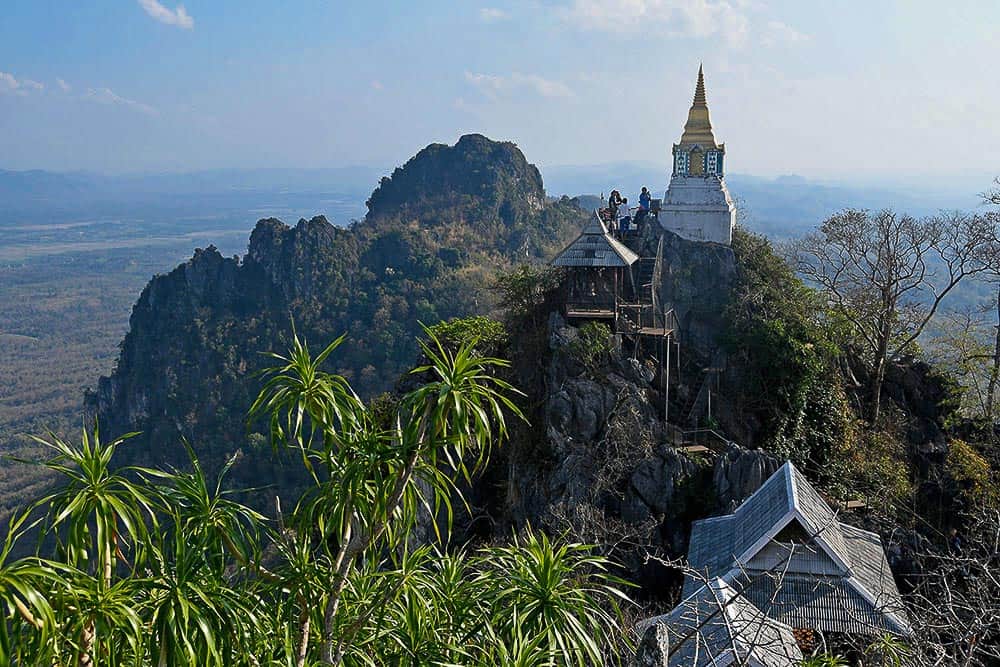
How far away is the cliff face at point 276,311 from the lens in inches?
1511

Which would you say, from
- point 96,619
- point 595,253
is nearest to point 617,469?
point 595,253

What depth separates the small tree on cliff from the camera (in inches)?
646

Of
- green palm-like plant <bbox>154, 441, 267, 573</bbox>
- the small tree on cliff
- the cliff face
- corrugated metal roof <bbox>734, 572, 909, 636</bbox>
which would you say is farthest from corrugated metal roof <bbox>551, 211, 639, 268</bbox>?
the cliff face

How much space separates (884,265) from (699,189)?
4305 mm

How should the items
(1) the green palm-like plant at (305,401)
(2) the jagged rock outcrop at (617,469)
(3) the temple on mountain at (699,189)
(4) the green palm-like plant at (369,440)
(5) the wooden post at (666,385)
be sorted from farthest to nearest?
1. (3) the temple on mountain at (699,189)
2. (5) the wooden post at (666,385)
3. (2) the jagged rock outcrop at (617,469)
4. (1) the green palm-like plant at (305,401)
5. (4) the green palm-like plant at (369,440)

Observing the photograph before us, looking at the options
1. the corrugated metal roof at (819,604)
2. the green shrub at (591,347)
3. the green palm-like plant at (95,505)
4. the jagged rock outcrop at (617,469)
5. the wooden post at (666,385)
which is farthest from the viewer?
the wooden post at (666,385)

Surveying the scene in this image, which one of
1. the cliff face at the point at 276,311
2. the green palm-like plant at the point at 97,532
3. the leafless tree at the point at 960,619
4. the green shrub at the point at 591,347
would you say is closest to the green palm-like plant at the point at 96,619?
the green palm-like plant at the point at 97,532

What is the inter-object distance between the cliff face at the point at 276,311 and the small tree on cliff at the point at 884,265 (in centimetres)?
2032

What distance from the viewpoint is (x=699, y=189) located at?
18062 mm

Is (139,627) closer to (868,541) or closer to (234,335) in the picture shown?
(868,541)

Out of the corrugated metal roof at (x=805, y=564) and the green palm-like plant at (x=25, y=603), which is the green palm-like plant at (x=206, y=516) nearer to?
the green palm-like plant at (x=25, y=603)

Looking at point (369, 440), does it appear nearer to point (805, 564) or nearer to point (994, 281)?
point (805, 564)

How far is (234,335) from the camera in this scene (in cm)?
4175

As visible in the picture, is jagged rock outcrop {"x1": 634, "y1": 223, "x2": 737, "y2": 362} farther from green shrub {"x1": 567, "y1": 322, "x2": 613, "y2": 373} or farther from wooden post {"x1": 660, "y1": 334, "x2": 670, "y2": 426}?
green shrub {"x1": 567, "y1": 322, "x2": 613, "y2": 373}
